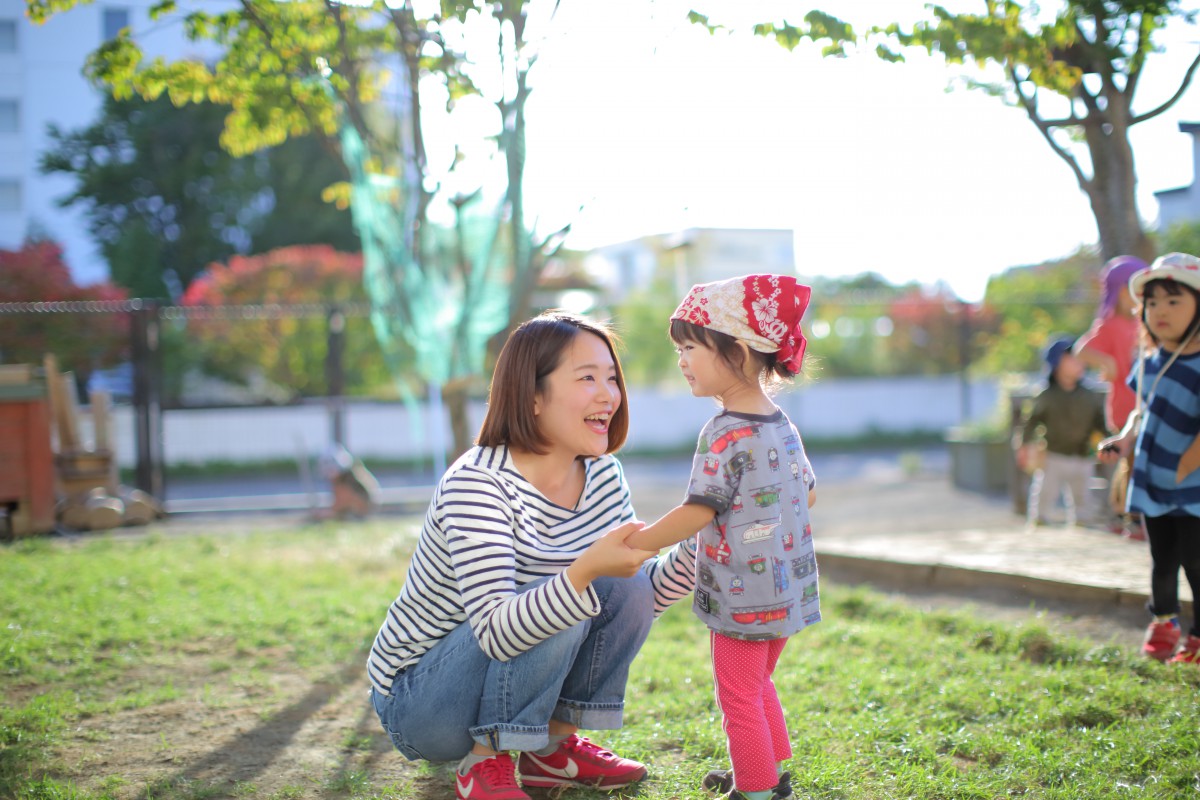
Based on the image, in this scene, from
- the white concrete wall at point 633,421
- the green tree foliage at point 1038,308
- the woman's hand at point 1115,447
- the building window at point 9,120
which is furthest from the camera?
the building window at point 9,120

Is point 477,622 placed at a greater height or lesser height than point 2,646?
greater

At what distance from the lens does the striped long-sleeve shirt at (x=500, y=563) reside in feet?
7.75

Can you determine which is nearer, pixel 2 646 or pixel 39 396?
pixel 2 646

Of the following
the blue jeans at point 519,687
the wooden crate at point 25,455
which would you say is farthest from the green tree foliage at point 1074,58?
the wooden crate at point 25,455

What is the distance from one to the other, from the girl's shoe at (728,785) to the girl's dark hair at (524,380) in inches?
38.0

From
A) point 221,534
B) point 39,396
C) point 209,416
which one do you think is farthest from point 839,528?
point 209,416

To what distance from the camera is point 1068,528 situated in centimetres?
672

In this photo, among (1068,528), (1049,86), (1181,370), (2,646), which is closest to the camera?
(1181,370)

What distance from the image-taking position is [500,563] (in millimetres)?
2414

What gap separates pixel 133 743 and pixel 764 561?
2.07m

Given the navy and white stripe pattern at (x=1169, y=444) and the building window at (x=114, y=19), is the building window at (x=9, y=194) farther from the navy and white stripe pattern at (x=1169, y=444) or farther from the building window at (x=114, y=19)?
the navy and white stripe pattern at (x=1169, y=444)

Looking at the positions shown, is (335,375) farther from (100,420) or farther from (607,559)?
(607,559)

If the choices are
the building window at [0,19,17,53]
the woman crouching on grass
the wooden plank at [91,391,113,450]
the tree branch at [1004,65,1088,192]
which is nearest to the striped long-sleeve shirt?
the woman crouching on grass

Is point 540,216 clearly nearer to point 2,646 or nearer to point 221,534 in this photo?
point 2,646
